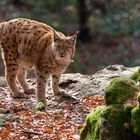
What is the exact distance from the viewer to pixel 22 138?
9.91m

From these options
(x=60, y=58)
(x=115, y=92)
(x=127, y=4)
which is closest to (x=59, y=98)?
(x=60, y=58)

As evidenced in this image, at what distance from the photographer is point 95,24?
34.7 metres

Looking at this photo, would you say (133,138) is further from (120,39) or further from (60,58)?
(120,39)

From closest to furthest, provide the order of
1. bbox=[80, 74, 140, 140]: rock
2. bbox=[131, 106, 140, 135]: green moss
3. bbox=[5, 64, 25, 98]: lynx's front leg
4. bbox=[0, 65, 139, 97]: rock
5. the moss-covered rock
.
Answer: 1. bbox=[131, 106, 140, 135]: green moss
2. bbox=[80, 74, 140, 140]: rock
3. the moss-covered rock
4. bbox=[5, 64, 25, 98]: lynx's front leg
5. bbox=[0, 65, 139, 97]: rock

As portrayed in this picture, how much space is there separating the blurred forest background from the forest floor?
52.6 feet

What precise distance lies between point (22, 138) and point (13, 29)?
3596 millimetres

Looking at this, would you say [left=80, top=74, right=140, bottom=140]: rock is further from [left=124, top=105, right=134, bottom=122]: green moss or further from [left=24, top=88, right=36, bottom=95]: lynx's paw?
[left=24, top=88, right=36, bottom=95]: lynx's paw

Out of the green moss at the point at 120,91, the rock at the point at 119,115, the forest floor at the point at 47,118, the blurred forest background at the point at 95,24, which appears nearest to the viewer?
the rock at the point at 119,115

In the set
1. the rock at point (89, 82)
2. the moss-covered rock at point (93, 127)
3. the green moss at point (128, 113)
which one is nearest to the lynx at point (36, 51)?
the rock at point (89, 82)

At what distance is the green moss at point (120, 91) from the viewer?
27.2 feet

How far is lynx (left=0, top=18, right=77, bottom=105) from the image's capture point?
1218 cm

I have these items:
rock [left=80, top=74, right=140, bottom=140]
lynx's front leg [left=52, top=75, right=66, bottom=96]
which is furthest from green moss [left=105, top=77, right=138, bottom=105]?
lynx's front leg [left=52, top=75, right=66, bottom=96]

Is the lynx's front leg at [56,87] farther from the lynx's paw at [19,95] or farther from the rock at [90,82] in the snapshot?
the lynx's paw at [19,95]

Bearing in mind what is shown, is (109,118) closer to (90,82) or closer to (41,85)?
(41,85)
